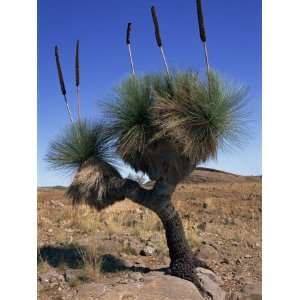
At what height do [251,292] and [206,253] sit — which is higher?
[206,253]

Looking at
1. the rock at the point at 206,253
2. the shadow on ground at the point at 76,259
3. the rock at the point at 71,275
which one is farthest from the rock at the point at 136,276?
the rock at the point at 206,253

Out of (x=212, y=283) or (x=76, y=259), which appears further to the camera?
(x=76, y=259)

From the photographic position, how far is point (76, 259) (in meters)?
7.15

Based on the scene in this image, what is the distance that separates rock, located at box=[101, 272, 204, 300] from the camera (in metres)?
5.44

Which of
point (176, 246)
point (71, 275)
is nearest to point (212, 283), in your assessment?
point (176, 246)

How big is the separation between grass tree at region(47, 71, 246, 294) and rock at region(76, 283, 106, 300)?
1062mm

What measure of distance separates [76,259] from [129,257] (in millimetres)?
789

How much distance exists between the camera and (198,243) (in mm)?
8562

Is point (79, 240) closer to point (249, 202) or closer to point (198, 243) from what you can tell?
point (198, 243)

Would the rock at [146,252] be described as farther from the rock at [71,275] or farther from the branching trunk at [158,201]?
the rock at [71,275]

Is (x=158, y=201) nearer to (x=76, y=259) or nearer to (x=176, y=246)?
(x=176, y=246)

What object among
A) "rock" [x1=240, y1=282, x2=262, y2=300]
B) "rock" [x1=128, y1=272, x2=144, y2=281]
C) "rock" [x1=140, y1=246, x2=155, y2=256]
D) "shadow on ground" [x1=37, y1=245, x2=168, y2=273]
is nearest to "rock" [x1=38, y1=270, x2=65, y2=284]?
"shadow on ground" [x1=37, y1=245, x2=168, y2=273]
